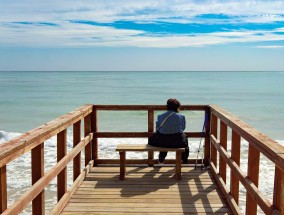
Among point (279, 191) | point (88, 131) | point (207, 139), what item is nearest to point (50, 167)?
point (88, 131)

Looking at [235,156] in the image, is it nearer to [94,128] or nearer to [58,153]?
[58,153]

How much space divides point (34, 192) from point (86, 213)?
1.48 m

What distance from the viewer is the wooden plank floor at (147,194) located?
489 cm

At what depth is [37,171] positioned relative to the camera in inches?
146

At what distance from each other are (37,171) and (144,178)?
9.44ft

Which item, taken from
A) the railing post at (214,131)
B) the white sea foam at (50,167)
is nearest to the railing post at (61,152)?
the railing post at (214,131)

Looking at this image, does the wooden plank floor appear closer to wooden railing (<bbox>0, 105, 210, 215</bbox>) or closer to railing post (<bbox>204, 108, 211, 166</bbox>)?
wooden railing (<bbox>0, 105, 210, 215</bbox>)

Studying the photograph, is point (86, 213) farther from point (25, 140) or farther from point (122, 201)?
point (25, 140)

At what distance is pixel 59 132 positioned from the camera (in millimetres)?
4637

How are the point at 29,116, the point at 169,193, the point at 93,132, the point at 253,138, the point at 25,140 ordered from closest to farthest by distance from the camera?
the point at 25,140 < the point at 253,138 < the point at 169,193 < the point at 93,132 < the point at 29,116

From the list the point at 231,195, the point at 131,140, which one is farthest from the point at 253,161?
the point at 131,140

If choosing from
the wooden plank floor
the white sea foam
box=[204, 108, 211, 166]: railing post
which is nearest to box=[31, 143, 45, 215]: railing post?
the wooden plank floor

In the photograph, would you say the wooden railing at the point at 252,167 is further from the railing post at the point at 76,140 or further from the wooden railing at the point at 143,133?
the railing post at the point at 76,140

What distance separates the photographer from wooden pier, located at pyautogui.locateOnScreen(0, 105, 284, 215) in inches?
124
